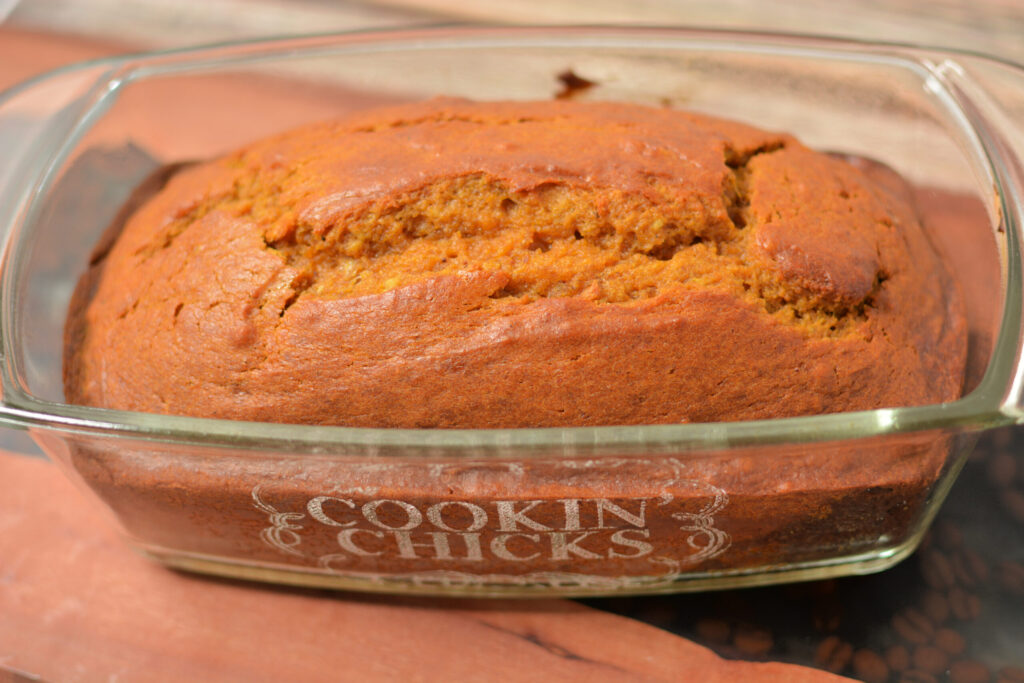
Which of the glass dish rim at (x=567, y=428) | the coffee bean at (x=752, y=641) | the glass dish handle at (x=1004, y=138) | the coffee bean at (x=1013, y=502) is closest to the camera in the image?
the glass dish rim at (x=567, y=428)

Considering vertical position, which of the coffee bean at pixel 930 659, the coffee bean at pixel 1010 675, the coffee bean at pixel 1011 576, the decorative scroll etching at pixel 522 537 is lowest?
the coffee bean at pixel 1010 675

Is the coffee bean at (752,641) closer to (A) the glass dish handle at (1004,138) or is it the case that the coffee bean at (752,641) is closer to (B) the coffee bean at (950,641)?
(B) the coffee bean at (950,641)

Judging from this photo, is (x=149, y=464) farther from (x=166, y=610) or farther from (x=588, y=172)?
(x=588, y=172)

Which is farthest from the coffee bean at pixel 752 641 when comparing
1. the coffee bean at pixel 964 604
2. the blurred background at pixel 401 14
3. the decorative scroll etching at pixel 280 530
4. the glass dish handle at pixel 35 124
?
the blurred background at pixel 401 14

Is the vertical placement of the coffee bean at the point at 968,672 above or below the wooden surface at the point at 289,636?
below

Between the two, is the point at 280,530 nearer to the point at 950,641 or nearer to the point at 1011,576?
the point at 950,641

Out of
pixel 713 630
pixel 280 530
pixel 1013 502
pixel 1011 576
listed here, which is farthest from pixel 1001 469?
pixel 280 530

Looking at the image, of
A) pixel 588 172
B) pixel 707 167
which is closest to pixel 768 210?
pixel 707 167
